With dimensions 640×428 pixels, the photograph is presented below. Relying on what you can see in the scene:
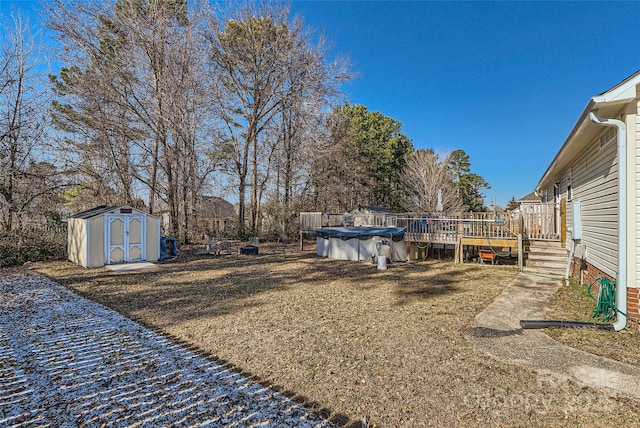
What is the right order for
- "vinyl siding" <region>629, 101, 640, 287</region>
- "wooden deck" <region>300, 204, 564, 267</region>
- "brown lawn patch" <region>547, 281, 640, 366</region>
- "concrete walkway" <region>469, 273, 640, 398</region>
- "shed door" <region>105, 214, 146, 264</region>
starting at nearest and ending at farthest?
"concrete walkway" <region>469, 273, 640, 398</region>, "brown lawn patch" <region>547, 281, 640, 366</region>, "vinyl siding" <region>629, 101, 640, 287</region>, "wooden deck" <region>300, 204, 564, 267</region>, "shed door" <region>105, 214, 146, 264</region>

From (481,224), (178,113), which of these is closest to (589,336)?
(481,224)

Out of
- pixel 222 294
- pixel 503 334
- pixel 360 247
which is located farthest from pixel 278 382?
pixel 360 247

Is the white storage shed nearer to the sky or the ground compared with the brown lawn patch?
nearer to the sky

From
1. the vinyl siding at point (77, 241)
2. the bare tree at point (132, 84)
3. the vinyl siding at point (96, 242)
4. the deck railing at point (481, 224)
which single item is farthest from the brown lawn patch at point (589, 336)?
the bare tree at point (132, 84)

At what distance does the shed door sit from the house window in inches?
505

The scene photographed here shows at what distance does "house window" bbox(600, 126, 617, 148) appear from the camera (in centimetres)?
509

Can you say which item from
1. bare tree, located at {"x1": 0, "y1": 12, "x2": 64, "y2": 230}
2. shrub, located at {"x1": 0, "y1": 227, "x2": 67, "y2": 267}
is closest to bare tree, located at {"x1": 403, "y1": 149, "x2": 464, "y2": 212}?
shrub, located at {"x1": 0, "y1": 227, "x2": 67, "y2": 267}

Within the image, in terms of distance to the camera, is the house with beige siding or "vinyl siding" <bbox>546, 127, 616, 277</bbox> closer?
the house with beige siding

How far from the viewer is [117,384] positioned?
10.4 feet

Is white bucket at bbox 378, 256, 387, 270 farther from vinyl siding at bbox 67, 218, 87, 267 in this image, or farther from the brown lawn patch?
vinyl siding at bbox 67, 218, 87, 267

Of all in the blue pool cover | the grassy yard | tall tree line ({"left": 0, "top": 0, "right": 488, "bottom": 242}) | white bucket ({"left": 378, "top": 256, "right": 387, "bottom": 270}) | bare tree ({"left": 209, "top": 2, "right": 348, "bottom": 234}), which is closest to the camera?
the grassy yard

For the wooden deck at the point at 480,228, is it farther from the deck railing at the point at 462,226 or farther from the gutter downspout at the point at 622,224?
the gutter downspout at the point at 622,224

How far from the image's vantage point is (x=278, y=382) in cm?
324

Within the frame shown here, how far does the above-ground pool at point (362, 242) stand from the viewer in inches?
448
